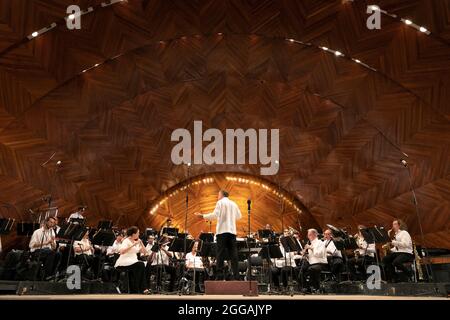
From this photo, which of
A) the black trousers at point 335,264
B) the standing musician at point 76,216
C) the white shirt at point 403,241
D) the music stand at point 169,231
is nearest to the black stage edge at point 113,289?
the black trousers at point 335,264

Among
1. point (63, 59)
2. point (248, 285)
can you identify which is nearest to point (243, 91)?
point (63, 59)

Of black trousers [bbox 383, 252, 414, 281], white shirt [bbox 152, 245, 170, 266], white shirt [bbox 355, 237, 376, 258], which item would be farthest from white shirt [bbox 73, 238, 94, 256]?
black trousers [bbox 383, 252, 414, 281]

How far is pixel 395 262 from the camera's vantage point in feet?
33.5

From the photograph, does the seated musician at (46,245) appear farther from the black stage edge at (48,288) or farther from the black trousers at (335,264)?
the black trousers at (335,264)

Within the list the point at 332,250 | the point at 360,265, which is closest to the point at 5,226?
the point at 332,250

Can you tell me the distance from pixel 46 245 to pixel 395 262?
28.4ft

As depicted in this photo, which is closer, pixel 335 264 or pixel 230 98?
pixel 335 264

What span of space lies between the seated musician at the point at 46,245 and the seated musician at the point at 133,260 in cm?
274

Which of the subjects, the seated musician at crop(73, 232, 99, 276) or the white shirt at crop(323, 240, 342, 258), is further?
the white shirt at crop(323, 240, 342, 258)

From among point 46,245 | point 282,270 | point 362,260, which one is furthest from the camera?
point 362,260

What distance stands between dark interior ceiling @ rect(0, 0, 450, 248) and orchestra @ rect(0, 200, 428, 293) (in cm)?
315

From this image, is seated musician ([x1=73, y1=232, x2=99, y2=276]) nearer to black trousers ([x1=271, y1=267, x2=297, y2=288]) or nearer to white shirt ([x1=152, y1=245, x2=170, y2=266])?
white shirt ([x1=152, y1=245, x2=170, y2=266])

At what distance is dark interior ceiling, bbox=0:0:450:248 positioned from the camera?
11367 mm
